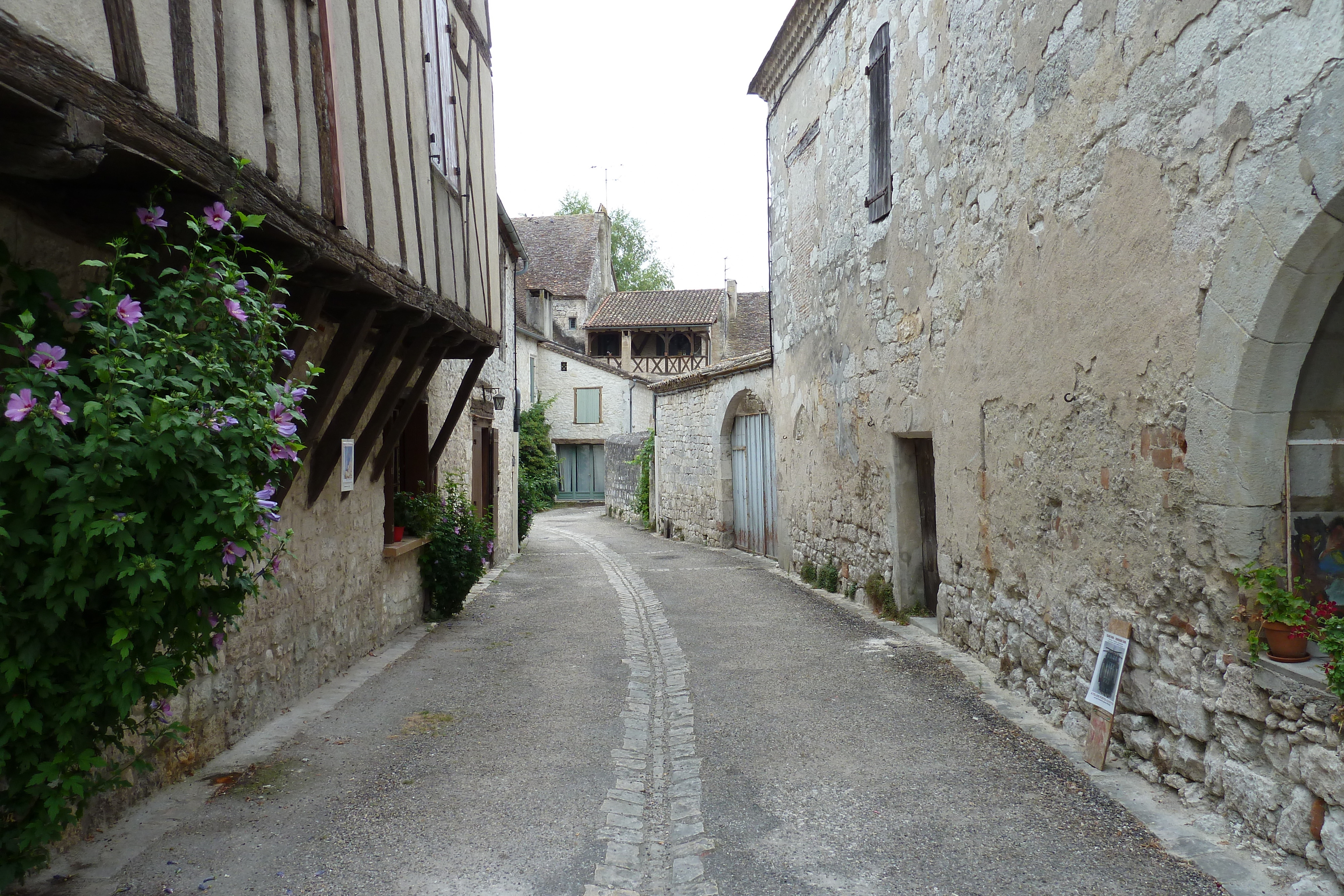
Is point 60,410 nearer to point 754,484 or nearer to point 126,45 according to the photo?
point 126,45

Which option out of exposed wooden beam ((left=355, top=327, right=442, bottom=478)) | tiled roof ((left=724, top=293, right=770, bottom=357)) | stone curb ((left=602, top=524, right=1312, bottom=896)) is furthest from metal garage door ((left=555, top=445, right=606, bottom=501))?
stone curb ((left=602, top=524, right=1312, bottom=896))

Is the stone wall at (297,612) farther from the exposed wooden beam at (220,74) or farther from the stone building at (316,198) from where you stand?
the exposed wooden beam at (220,74)

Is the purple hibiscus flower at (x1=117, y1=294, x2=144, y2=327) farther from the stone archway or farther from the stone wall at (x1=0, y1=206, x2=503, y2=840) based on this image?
the stone archway

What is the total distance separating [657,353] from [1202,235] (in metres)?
27.8

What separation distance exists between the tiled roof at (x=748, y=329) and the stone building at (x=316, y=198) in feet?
72.5

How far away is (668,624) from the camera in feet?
25.1

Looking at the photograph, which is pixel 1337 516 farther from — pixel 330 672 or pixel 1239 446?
pixel 330 672

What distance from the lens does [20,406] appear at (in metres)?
2.23

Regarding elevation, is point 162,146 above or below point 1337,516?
above

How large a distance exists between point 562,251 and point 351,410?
2814 centimetres

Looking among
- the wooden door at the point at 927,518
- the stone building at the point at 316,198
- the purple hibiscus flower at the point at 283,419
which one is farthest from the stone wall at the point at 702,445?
the purple hibiscus flower at the point at 283,419

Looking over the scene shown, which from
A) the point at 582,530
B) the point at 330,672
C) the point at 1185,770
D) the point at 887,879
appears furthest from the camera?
the point at 582,530

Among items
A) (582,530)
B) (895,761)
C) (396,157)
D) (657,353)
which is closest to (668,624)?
(895,761)

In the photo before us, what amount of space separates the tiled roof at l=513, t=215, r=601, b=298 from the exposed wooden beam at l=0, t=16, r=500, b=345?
27.0 m
